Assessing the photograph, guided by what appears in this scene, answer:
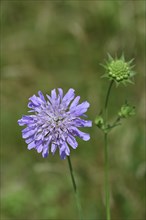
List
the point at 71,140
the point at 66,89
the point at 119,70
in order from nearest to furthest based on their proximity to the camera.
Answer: the point at 71,140
the point at 119,70
the point at 66,89

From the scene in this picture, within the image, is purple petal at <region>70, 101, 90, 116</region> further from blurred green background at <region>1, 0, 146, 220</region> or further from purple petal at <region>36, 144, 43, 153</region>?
→ blurred green background at <region>1, 0, 146, 220</region>

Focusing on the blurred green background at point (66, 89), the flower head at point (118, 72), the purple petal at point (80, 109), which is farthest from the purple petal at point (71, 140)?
the blurred green background at point (66, 89)

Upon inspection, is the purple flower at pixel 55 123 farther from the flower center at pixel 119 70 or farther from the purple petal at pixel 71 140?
the flower center at pixel 119 70

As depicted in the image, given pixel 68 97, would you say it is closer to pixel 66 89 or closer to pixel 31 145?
pixel 31 145

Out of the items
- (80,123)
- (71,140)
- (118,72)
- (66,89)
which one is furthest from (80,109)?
(66,89)

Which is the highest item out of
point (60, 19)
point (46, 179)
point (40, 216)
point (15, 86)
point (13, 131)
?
point (60, 19)

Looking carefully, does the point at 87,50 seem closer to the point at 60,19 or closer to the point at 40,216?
the point at 60,19

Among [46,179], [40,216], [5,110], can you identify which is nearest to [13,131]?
[5,110]
